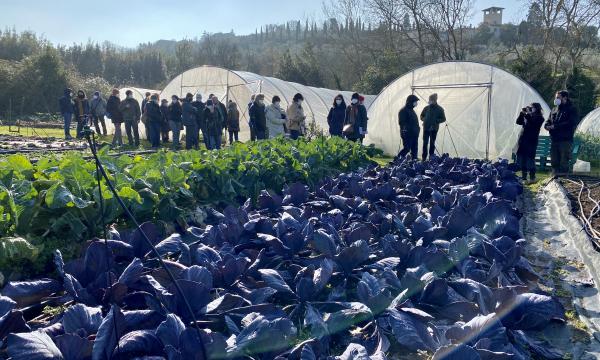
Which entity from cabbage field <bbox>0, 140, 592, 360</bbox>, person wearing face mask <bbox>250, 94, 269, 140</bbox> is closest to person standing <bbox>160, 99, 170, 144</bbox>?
person wearing face mask <bbox>250, 94, 269, 140</bbox>

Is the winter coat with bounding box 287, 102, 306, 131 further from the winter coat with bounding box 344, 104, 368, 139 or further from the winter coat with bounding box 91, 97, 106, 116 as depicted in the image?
the winter coat with bounding box 91, 97, 106, 116

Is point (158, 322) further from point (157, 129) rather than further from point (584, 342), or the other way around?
point (157, 129)

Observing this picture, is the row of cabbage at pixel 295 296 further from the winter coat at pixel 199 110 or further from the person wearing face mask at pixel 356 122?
the winter coat at pixel 199 110

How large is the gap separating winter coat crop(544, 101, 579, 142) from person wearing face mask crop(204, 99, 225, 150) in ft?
26.4

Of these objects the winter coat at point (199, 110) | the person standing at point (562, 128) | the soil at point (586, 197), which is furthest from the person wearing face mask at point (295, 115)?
the soil at point (586, 197)

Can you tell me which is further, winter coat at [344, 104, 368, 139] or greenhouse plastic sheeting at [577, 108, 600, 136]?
greenhouse plastic sheeting at [577, 108, 600, 136]

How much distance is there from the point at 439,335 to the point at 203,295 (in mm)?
1156

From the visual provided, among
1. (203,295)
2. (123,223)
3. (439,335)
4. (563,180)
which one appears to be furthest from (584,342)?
(563,180)

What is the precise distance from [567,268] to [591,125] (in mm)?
12914

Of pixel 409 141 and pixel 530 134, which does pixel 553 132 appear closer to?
pixel 530 134

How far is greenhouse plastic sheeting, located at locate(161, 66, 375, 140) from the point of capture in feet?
57.6

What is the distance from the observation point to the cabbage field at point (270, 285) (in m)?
2.02

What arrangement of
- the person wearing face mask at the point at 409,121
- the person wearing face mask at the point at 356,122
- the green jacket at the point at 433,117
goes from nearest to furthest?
1. the person wearing face mask at the point at 409,121
2. the green jacket at the point at 433,117
3. the person wearing face mask at the point at 356,122

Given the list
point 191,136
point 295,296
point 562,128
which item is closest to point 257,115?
point 191,136
